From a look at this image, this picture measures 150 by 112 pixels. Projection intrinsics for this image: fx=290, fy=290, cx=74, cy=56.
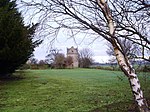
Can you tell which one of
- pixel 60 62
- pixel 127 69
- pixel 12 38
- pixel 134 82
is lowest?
pixel 134 82

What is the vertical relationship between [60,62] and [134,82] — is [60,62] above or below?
above

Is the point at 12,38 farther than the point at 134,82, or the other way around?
the point at 12,38

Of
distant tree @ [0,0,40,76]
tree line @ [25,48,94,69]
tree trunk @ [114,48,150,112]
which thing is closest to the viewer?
tree trunk @ [114,48,150,112]

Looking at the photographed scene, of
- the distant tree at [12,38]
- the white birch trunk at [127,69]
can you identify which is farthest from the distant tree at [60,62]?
the white birch trunk at [127,69]

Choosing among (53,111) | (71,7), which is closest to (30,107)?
(53,111)

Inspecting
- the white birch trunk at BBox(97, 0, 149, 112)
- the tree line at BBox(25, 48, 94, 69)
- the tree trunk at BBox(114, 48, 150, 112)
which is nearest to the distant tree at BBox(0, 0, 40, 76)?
the white birch trunk at BBox(97, 0, 149, 112)

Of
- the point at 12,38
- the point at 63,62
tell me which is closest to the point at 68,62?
the point at 63,62

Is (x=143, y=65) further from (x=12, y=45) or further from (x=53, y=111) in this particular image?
(x=12, y=45)

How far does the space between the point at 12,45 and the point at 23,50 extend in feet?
2.65

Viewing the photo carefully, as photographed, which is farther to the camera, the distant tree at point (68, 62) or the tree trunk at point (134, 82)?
the distant tree at point (68, 62)

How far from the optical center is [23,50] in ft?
64.9

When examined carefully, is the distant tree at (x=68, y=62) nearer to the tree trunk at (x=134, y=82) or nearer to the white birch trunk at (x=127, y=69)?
the white birch trunk at (x=127, y=69)

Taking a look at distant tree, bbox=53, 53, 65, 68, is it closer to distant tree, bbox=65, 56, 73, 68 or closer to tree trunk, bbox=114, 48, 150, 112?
distant tree, bbox=65, 56, 73, 68

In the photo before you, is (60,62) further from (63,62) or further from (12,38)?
(12,38)
